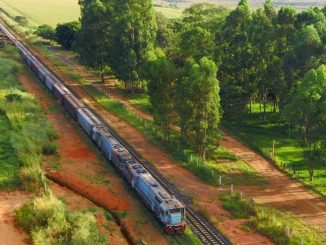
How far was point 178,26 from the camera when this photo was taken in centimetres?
9994

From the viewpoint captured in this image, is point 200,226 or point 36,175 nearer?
point 200,226

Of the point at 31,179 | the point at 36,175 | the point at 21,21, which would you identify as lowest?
the point at 31,179

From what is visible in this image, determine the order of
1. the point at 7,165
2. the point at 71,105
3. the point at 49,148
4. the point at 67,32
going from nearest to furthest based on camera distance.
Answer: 1. the point at 7,165
2. the point at 49,148
3. the point at 71,105
4. the point at 67,32

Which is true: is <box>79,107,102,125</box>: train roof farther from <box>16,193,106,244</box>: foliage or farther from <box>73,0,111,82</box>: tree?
<box>73,0,111,82</box>: tree

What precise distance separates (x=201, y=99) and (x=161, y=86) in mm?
7435

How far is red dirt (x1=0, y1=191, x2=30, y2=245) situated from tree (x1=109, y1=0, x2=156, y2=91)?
42592 millimetres

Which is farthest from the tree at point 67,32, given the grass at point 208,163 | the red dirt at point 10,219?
the red dirt at point 10,219

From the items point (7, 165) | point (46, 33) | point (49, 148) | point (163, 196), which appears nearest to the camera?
point (163, 196)

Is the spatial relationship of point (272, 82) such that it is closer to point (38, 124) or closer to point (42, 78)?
point (38, 124)

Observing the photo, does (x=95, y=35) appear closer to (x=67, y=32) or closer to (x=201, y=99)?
(x=67, y=32)

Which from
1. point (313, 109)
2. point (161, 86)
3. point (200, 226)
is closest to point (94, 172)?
point (161, 86)

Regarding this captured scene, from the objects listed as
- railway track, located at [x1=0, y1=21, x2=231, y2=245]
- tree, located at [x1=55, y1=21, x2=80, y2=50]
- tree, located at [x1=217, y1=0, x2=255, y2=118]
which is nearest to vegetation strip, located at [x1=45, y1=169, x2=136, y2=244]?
railway track, located at [x1=0, y1=21, x2=231, y2=245]

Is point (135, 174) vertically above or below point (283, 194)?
above

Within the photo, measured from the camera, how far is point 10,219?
39500 mm
